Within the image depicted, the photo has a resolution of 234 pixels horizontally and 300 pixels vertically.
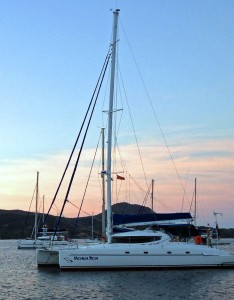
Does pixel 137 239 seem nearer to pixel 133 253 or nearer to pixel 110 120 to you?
pixel 133 253

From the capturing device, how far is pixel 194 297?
2258cm

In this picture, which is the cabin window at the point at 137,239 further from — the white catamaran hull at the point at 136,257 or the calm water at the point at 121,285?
the calm water at the point at 121,285

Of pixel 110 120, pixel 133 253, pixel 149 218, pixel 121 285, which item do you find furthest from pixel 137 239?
pixel 110 120

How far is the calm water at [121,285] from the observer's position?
23.1 metres

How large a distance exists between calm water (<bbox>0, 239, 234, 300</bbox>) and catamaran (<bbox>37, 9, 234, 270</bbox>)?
22.5 inches

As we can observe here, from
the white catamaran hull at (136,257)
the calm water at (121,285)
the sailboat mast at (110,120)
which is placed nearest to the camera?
the calm water at (121,285)

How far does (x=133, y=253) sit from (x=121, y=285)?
5.09m

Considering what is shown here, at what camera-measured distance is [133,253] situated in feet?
101

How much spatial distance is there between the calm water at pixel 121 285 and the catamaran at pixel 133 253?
0.57 metres

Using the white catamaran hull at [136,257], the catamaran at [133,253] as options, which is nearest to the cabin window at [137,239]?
the catamaran at [133,253]

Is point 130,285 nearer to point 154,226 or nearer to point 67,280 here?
point 67,280

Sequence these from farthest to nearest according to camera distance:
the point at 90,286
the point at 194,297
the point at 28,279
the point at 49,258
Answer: the point at 49,258
the point at 28,279
the point at 90,286
the point at 194,297

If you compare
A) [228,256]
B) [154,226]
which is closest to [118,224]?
[154,226]

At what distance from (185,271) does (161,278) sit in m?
3.22
